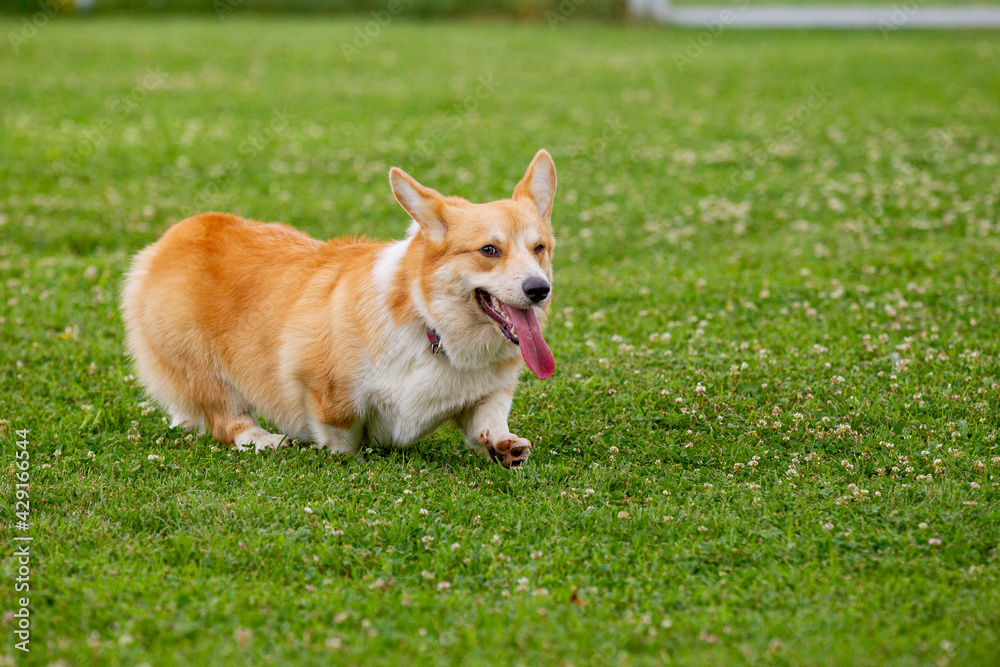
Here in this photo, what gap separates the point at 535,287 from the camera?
467cm

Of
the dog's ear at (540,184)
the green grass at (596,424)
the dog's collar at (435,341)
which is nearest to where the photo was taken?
the green grass at (596,424)

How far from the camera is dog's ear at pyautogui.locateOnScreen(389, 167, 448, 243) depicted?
485 centimetres

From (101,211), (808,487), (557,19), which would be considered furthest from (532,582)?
(557,19)

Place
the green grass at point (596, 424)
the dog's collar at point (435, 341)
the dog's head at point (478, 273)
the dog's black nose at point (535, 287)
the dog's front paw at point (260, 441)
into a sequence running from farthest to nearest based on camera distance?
1. the dog's front paw at point (260, 441)
2. the dog's collar at point (435, 341)
3. the dog's head at point (478, 273)
4. the dog's black nose at point (535, 287)
5. the green grass at point (596, 424)

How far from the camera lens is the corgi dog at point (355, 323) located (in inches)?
191

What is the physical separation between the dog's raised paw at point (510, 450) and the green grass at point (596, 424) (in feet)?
0.35

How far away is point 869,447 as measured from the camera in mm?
5195

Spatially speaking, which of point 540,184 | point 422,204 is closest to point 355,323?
point 422,204

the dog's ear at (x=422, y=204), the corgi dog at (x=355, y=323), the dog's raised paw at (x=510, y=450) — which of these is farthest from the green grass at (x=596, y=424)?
the dog's ear at (x=422, y=204)

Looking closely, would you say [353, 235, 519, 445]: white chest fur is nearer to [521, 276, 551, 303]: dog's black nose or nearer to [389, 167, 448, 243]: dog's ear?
[389, 167, 448, 243]: dog's ear

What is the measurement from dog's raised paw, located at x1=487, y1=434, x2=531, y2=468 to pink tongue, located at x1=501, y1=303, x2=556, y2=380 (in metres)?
0.37

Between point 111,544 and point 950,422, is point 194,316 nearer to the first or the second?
point 111,544

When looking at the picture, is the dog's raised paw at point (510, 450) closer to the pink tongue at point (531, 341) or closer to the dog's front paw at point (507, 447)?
the dog's front paw at point (507, 447)

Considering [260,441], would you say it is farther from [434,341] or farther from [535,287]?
[535,287]
